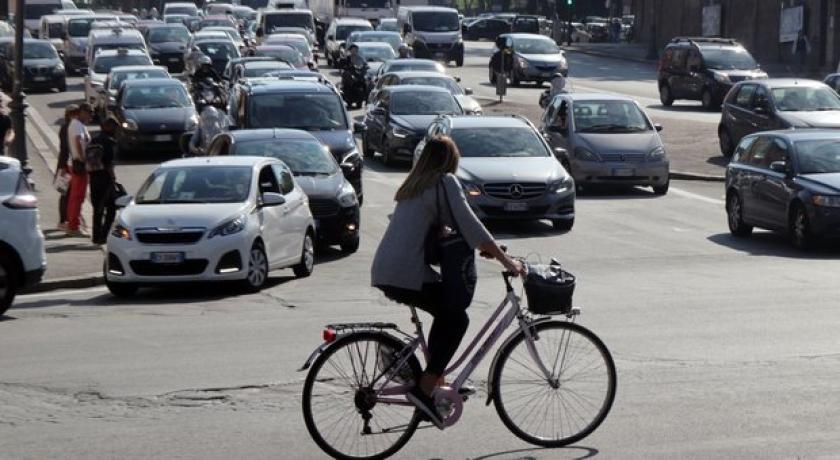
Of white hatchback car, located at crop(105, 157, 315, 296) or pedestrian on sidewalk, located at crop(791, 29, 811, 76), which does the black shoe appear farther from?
pedestrian on sidewalk, located at crop(791, 29, 811, 76)

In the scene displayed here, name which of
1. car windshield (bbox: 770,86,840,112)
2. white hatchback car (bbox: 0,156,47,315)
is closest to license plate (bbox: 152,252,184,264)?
white hatchback car (bbox: 0,156,47,315)

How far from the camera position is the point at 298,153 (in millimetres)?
23281

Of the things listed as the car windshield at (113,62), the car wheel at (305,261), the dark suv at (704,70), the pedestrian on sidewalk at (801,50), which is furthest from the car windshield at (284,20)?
the car wheel at (305,261)

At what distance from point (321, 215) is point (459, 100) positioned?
17.8 metres

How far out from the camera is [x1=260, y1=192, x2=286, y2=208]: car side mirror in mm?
18812

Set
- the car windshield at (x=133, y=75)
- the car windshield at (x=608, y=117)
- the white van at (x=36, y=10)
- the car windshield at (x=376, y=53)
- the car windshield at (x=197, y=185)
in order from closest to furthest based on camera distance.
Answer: the car windshield at (x=197, y=185) < the car windshield at (x=608, y=117) < the car windshield at (x=133, y=75) < the car windshield at (x=376, y=53) < the white van at (x=36, y=10)

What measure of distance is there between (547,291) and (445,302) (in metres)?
0.57

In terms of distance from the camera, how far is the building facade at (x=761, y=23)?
67.9 meters

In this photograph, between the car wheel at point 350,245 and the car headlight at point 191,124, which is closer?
the car wheel at point 350,245

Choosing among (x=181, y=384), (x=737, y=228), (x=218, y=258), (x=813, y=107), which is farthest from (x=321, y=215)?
(x=813, y=107)

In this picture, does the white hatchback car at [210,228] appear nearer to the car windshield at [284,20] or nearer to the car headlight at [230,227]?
the car headlight at [230,227]

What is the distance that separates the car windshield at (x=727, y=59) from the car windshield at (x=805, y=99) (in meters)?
13.9

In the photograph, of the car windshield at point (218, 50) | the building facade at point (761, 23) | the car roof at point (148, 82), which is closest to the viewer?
the car roof at point (148, 82)

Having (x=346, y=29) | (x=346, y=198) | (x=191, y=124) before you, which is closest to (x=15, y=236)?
(x=346, y=198)
